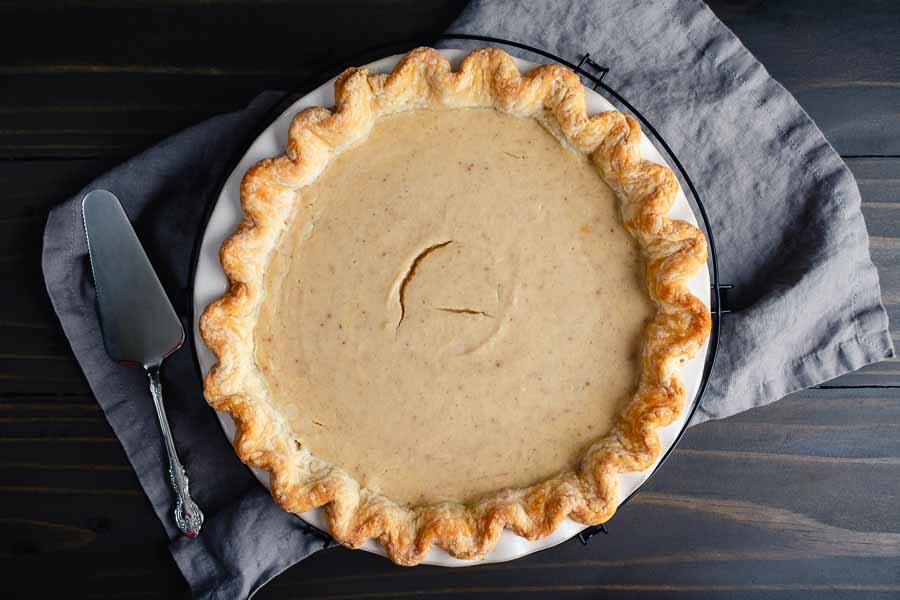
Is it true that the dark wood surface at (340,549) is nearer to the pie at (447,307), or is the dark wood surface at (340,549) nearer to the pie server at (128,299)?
the pie server at (128,299)

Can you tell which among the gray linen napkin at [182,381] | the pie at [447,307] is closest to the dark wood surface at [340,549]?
the gray linen napkin at [182,381]

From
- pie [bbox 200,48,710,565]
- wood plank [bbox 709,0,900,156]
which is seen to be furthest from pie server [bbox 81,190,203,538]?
→ wood plank [bbox 709,0,900,156]

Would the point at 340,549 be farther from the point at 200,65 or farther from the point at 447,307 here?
the point at 200,65

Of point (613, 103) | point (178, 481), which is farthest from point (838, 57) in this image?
point (178, 481)

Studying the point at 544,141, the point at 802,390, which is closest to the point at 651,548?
the point at 802,390

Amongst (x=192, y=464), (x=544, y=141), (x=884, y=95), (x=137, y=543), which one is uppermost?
(x=884, y=95)

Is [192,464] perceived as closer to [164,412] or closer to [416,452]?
[164,412]

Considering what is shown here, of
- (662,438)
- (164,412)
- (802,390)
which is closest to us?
(662,438)

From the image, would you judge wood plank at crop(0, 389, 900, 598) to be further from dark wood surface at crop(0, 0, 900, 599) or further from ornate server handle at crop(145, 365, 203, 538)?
ornate server handle at crop(145, 365, 203, 538)
